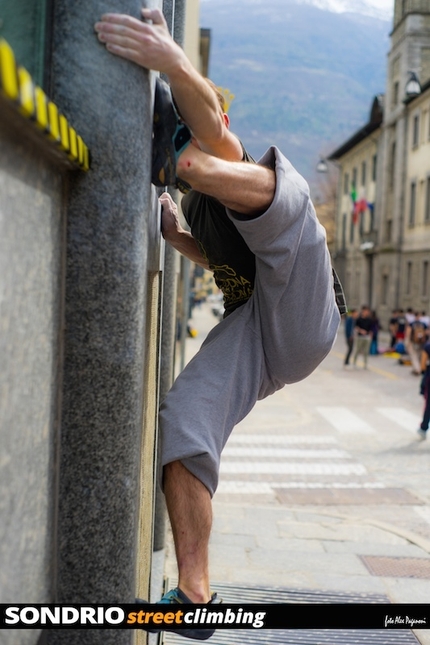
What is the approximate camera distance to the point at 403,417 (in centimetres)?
1496

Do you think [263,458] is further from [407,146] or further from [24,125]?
[407,146]

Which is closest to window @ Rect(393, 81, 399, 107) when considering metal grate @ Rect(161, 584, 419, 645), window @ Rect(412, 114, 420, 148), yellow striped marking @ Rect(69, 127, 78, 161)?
window @ Rect(412, 114, 420, 148)

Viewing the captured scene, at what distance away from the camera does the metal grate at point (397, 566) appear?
235 inches

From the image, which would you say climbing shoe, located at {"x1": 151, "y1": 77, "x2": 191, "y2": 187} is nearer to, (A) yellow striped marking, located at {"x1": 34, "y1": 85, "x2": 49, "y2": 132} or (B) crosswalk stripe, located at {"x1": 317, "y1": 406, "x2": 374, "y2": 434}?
(A) yellow striped marking, located at {"x1": 34, "y1": 85, "x2": 49, "y2": 132}

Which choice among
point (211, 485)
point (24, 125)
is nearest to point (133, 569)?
point (211, 485)

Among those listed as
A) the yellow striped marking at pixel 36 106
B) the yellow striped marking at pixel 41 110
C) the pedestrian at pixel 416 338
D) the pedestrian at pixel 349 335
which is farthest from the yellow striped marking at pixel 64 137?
the pedestrian at pixel 349 335

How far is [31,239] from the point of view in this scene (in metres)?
1.62

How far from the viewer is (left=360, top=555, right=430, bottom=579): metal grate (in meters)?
5.96

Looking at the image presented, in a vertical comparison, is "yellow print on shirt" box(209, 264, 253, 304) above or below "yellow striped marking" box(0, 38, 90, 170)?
below

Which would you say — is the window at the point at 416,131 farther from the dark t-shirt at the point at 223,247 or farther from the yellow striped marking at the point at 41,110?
the yellow striped marking at the point at 41,110

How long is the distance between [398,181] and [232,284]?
46077 millimetres

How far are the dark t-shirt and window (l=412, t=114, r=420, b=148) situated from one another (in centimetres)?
4407

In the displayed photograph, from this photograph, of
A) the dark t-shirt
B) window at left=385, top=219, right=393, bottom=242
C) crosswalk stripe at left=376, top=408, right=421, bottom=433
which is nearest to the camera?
the dark t-shirt

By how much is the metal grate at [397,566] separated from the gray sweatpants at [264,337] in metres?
3.49
